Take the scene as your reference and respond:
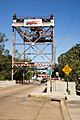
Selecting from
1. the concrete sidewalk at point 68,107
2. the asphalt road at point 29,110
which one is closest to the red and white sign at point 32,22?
the concrete sidewalk at point 68,107

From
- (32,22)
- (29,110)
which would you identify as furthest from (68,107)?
(32,22)

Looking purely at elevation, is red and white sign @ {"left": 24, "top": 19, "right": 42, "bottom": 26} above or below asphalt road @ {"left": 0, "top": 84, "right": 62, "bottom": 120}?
above

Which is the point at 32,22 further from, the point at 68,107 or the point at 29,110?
the point at 29,110

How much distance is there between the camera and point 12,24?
9544 cm

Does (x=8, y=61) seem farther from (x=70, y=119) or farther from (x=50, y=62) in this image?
(x=70, y=119)

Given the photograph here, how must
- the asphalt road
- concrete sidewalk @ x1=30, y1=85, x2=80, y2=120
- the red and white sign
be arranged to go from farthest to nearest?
1. the red and white sign
2. concrete sidewalk @ x1=30, y1=85, x2=80, y2=120
3. the asphalt road

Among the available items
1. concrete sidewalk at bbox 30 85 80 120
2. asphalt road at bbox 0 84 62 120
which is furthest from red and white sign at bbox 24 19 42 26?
asphalt road at bbox 0 84 62 120

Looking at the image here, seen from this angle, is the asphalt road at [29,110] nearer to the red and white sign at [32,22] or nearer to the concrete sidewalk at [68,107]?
the concrete sidewalk at [68,107]

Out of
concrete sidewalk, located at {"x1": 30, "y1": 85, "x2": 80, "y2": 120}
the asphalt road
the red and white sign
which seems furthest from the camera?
the red and white sign

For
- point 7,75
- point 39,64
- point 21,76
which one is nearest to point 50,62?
point 39,64

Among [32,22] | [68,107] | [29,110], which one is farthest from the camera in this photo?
[32,22]

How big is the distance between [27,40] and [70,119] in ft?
283

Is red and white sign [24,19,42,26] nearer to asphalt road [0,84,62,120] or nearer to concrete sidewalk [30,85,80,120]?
concrete sidewalk [30,85,80,120]

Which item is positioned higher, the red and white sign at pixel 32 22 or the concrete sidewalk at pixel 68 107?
the red and white sign at pixel 32 22
